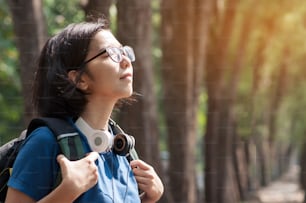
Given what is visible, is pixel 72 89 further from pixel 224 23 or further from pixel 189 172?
pixel 224 23

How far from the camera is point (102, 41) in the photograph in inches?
102

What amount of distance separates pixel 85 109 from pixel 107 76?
0.39 feet

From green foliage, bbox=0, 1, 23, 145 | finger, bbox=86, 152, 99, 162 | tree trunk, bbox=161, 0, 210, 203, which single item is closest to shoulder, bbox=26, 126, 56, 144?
finger, bbox=86, 152, 99, 162

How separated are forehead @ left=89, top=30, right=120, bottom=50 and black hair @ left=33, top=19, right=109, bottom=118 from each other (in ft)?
0.05

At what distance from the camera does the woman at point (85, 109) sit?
231 centimetres

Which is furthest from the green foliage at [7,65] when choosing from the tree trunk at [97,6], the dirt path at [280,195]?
the dirt path at [280,195]

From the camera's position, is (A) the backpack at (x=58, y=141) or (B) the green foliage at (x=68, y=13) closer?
(A) the backpack at (x=58, y=141)

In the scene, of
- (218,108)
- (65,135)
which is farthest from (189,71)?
(65,135)

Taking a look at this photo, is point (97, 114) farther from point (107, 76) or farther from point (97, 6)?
point (97, 6)

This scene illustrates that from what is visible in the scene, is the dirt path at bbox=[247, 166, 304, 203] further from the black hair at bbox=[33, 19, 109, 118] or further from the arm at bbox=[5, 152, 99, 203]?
the arm at bbox=[5, 152, 99, 203]

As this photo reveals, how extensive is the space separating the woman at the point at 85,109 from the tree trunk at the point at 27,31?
2.86m

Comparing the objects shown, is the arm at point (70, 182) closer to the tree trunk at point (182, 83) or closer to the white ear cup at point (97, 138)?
the white ear cup at point (97, 138)

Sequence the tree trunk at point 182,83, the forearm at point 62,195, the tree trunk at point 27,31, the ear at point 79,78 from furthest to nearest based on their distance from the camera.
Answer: the tree trunk at point 182,83 < the tree trunk at point 27,31 < the ear at point 79,78 < the forearm at point 62,195

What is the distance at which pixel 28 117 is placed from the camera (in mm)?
5336
